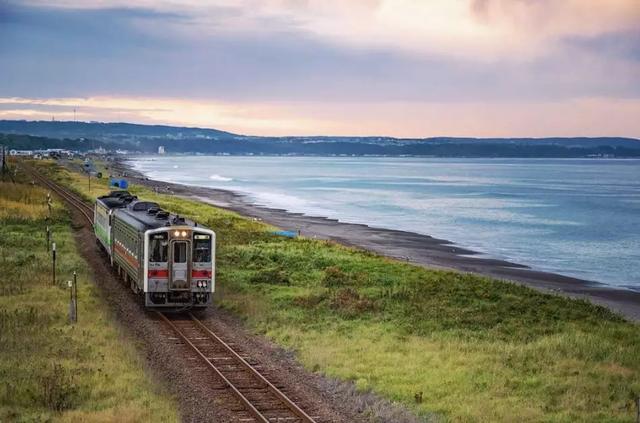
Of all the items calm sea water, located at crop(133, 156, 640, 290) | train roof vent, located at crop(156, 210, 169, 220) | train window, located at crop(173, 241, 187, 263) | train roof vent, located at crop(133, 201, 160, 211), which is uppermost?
train roof vent, located at crop(156, 210, 169, 220)

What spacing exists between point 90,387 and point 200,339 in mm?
6478

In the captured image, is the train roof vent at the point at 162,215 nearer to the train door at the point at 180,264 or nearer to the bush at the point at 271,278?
the train door at the point at 180,264

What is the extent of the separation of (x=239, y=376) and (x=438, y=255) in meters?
44.7

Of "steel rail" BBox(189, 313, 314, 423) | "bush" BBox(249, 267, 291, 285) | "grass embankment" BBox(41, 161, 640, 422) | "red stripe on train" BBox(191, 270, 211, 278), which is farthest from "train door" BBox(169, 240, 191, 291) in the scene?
"bush" BBox(249, 267, 291, 285)

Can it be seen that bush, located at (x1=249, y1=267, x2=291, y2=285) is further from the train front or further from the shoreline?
the shoreline

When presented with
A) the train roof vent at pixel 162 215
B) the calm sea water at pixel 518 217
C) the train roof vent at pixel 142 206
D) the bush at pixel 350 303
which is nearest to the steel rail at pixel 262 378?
the train roof vent at pixel 162 215

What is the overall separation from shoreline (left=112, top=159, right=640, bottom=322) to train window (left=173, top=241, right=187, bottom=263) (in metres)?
23.7

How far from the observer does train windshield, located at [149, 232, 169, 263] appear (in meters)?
28.7

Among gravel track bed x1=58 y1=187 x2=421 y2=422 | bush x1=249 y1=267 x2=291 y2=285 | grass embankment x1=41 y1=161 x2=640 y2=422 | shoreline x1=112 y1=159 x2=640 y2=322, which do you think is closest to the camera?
gravel track bed x1=58 y1=187 x2=421 y2=422

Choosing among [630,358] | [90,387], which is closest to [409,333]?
[630,358]

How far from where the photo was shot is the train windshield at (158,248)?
94.1 feet

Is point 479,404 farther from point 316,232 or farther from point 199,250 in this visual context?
point 316,232

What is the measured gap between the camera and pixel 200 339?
2614cm

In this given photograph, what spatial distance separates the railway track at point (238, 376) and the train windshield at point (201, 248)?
222 centimetres
